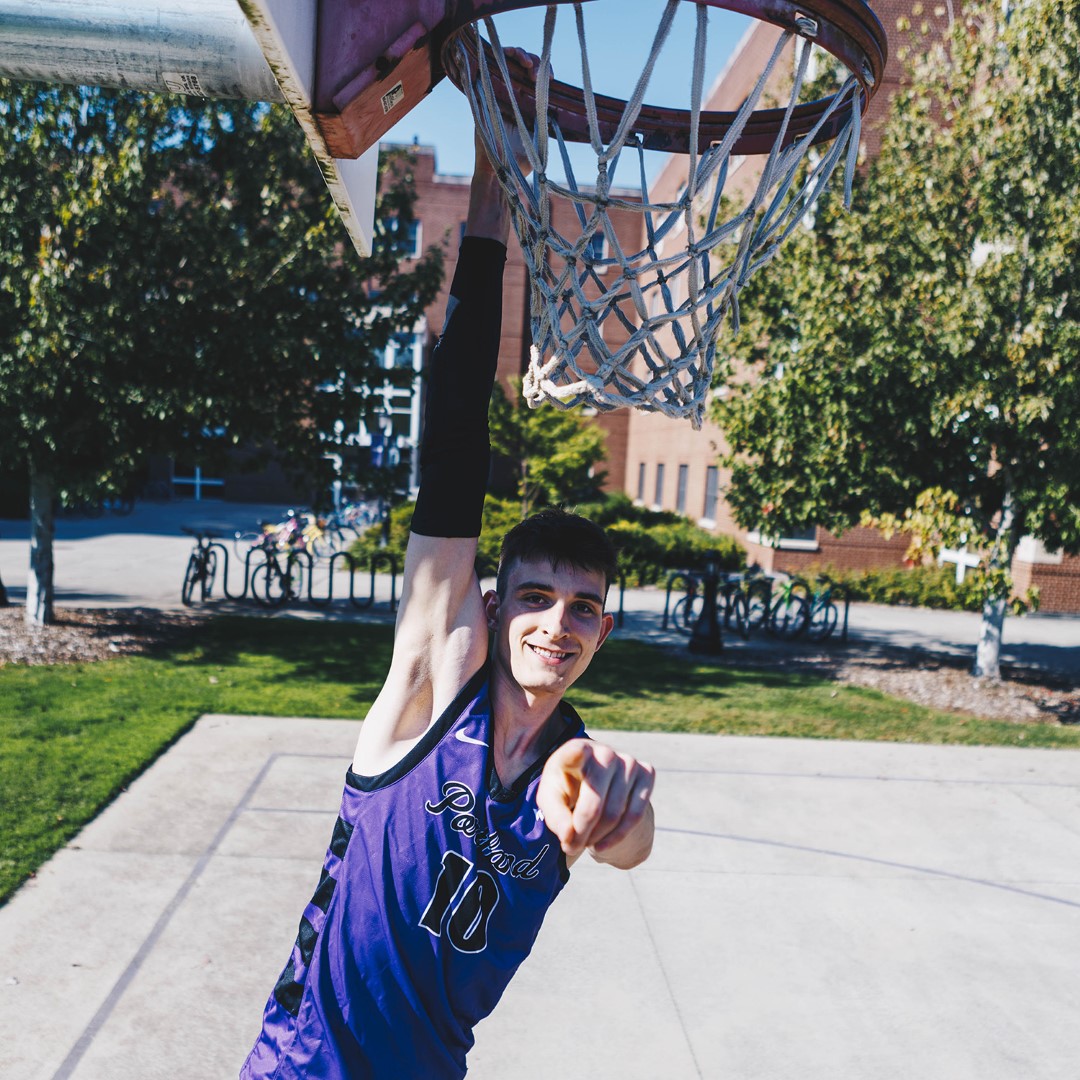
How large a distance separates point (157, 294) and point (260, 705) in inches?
166

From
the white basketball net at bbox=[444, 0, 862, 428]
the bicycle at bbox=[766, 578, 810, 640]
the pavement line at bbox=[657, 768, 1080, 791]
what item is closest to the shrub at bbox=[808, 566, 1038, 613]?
the bicycle at bbox=[766, 578, 810, 640]

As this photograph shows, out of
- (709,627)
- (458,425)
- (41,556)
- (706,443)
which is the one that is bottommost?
(709,627)

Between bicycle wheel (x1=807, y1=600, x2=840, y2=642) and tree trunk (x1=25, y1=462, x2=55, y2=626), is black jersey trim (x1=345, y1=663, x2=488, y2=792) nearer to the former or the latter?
tree trunk (x1=25, y1=462, x2=55, y2=626)

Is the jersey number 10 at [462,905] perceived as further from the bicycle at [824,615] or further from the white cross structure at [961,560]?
the white cross structure at [961,560]

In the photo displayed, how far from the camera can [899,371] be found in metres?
10.1

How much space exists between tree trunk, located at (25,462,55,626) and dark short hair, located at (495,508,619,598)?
10024mm

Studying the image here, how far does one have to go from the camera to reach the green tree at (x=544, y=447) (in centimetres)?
1948

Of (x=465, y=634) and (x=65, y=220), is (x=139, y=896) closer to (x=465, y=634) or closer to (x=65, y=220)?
(x=465, y=634)

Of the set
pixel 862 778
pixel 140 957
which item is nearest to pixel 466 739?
pixel 140 957

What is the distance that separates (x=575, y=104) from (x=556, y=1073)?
349cm

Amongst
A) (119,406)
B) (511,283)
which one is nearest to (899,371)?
(119,406)

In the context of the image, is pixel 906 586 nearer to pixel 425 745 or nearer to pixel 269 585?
pixel 269 585

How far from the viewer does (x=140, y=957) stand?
15.0 ft

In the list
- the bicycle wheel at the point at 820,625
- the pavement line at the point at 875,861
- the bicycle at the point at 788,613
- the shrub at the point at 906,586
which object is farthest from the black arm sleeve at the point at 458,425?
the shrub at the point at 906,586
